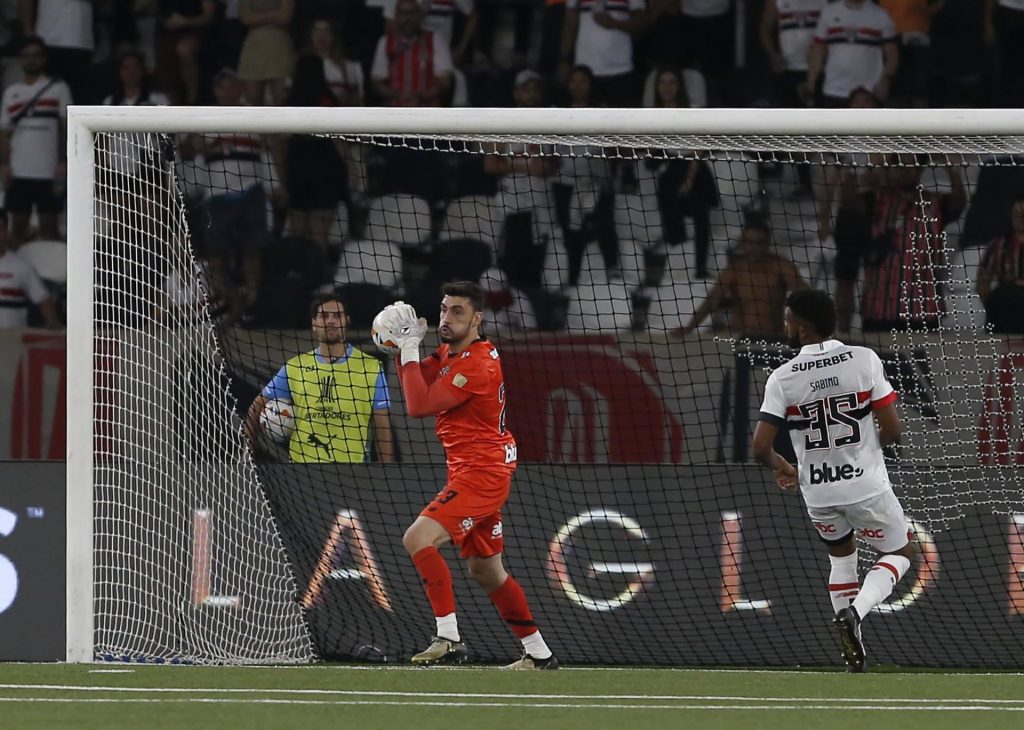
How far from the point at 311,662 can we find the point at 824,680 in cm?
254

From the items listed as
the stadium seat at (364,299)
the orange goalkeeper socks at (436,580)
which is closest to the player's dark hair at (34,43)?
the stadium seat at (364,299)

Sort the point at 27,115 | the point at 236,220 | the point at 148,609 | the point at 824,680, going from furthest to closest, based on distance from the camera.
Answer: the point at 27,115, the point at 236,220, the point at 148,609, the point at 824,680

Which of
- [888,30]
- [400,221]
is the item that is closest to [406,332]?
[400,221]

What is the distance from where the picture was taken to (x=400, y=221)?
1145 centimetres

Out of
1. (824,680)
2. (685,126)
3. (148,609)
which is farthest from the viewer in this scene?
(148,609)

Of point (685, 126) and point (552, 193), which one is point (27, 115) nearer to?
point (552, 193)

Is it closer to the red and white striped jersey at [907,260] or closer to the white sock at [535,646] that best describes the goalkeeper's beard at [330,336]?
the white sock at [535,646]

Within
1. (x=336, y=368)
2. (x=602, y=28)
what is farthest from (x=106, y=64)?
(x=336, y=368)

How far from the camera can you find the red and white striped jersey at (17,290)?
38.4 feet

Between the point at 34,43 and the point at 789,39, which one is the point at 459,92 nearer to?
the point at 789,39

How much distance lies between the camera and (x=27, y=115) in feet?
41.2

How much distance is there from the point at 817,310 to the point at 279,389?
104 inches

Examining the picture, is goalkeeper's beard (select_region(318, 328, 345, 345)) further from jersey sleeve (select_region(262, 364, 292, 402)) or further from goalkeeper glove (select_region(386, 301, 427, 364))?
goalkeeper glove (select_region(386, 301, 427, 364))

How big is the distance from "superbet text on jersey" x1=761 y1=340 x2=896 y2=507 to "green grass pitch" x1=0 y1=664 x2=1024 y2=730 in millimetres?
832
